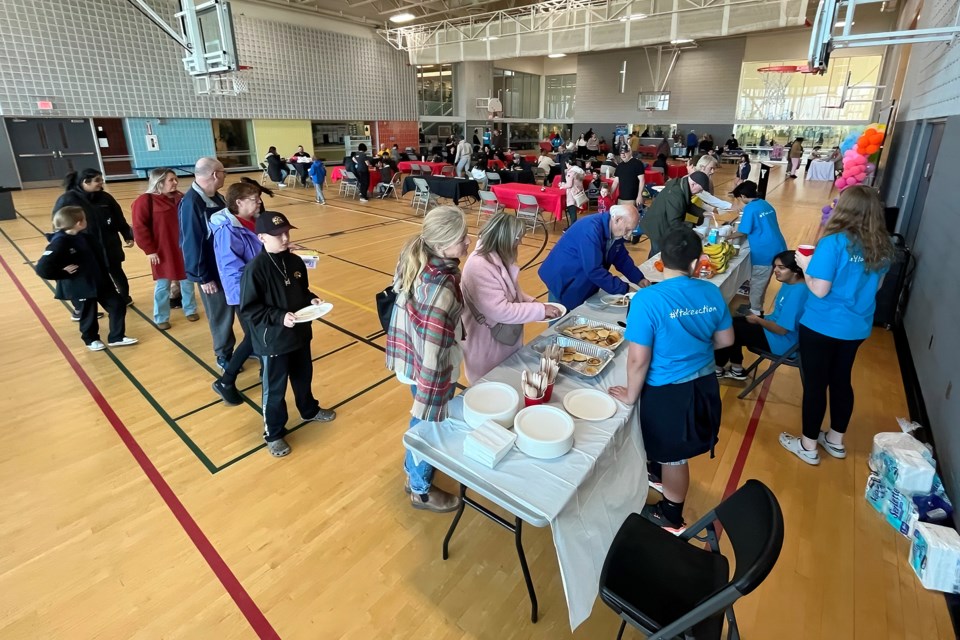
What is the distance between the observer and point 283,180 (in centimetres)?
1534

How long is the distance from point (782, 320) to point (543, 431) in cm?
260

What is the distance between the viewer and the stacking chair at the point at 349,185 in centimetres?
1309

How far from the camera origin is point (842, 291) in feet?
8.51

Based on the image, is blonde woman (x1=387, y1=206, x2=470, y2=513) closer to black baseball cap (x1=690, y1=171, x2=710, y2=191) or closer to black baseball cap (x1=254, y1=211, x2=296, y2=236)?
black baseball cap (x1=254, y1=211, x2=296, y2=236)

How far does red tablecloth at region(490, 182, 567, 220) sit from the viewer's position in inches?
363

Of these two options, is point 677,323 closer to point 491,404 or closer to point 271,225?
point 491,404

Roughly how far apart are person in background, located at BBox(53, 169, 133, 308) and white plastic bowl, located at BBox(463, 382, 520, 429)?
4393 mm

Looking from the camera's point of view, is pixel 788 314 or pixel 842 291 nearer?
pixel 842 291

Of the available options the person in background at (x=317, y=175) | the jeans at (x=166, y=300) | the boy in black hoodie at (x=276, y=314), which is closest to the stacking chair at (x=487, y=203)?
the person in background at (x=317, y=175)

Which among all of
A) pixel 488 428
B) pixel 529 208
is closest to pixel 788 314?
pixel 488 428

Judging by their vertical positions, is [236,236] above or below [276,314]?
above

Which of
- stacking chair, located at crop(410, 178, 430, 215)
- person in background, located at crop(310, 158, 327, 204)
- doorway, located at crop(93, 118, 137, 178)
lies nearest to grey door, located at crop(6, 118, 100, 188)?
doorway, located at crop(93, 118, 137, 178)

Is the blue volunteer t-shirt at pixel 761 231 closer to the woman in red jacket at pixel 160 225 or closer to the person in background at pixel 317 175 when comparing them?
the woman in red jacket at pixel 160 225

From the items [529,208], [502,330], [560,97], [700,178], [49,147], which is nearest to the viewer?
[502,330]
